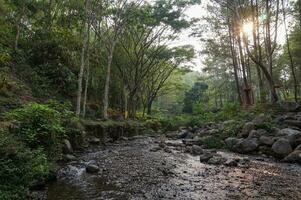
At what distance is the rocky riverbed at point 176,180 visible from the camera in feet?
18.6

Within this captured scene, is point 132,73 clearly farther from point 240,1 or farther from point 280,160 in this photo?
point 280,160

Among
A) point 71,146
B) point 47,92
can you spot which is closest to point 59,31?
point 47,92

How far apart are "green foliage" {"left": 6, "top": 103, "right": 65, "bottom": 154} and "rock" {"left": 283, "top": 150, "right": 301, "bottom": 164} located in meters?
7.72

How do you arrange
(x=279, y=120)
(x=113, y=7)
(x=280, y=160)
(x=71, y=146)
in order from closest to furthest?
(x=280, y=160) → (x=71, y=146) → (x=279, y=120) → (x=113, y=7)

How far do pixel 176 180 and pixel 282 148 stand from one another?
17.2 feet

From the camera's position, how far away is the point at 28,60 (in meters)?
18.8

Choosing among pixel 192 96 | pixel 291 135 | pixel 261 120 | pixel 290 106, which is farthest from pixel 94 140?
pixel 192 96

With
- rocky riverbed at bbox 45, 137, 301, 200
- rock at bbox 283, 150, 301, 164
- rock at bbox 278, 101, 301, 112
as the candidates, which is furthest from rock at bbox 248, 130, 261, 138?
rock at bbox 278, 101, 301, 112

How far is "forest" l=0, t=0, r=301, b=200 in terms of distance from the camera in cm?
602

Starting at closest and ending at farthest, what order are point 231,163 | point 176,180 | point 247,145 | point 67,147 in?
point 176,180 < point 231,163 < point 67,147 < point 247,145

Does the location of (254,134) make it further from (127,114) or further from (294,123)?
(127,114)

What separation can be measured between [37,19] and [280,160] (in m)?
21.1

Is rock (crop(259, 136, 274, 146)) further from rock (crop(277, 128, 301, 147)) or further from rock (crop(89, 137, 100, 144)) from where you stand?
rock (crop(89, 137, 100, 144))

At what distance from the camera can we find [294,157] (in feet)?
29.7
